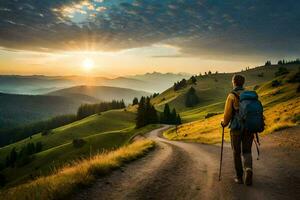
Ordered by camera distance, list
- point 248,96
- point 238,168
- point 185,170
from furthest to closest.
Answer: point 185,170
point 238,168
point 248,96

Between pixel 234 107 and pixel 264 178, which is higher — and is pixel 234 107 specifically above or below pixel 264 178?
above

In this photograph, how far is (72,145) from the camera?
10062 cm

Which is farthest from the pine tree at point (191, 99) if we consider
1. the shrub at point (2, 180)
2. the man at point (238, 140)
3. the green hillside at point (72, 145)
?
the man at point (238, 140)

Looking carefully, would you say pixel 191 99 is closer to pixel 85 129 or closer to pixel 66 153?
pixel 85 129

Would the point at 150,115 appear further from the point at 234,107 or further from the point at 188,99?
the point at 234,107

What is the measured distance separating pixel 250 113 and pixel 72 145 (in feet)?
317

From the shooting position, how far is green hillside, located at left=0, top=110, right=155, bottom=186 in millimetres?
91188

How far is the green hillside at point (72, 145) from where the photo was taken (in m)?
91.2

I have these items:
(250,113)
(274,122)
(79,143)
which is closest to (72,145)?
(79,143)

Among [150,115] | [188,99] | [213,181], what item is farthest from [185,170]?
[188,99]

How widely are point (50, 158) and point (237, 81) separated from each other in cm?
9393

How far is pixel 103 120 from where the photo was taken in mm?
154750

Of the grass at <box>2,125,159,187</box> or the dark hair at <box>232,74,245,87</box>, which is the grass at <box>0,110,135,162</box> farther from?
the dark hair at <box>232,74,245,87</box>

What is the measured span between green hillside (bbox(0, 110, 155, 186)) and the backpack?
48.0m
